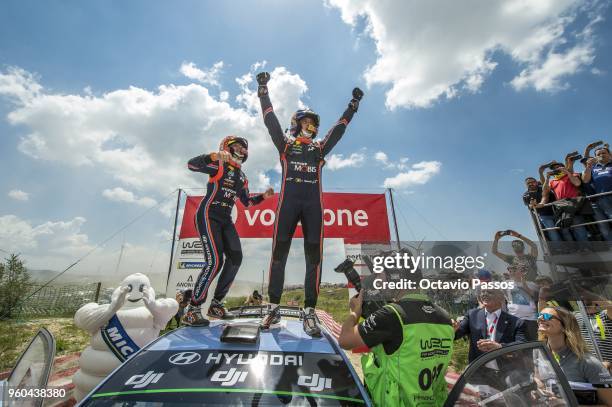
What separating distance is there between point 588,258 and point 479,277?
166cm

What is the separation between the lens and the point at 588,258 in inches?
152

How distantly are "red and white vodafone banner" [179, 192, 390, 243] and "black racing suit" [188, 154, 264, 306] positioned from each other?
323 cm

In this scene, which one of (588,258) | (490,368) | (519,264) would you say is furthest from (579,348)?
(588,258)

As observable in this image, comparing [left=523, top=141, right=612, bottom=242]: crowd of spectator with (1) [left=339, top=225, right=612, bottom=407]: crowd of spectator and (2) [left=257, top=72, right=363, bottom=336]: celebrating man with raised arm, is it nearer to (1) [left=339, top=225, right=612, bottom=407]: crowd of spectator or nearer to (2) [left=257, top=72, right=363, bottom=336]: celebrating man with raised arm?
(1) [left=339, top=225, right=612, bottom=407]: crowd of spectator

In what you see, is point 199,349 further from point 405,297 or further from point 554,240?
point 554,240

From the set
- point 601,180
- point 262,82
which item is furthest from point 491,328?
point 262,82

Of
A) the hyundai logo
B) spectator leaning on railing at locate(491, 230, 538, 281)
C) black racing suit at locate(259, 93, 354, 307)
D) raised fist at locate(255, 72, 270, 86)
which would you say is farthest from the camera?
raised fist at locate(255, 72, 270, 86)

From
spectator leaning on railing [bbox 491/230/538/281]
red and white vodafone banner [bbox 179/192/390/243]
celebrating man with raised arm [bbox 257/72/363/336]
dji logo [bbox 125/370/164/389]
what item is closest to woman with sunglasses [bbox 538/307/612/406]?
spectator leaning on railing [bbox 491/230/538/281]

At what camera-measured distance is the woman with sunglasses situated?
219cm

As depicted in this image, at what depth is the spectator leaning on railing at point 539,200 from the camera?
4.49 metres

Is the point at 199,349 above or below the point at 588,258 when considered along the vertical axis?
below

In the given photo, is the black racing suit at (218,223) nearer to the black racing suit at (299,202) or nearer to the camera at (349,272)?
the black racing suit at (299,202)

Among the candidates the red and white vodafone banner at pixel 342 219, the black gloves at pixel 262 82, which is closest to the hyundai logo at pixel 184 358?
the black gloves at pixel 262 82

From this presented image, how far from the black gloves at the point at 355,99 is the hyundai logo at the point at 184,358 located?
3975 mm
